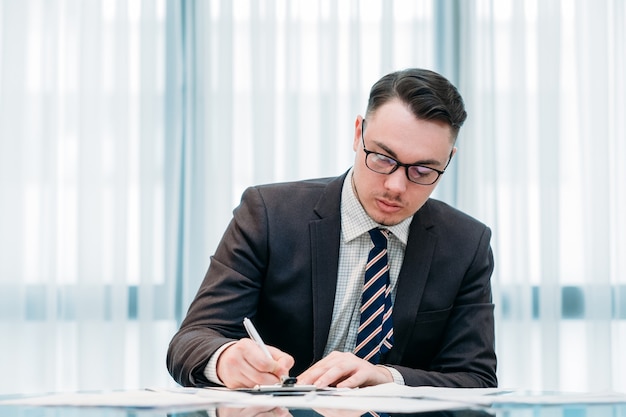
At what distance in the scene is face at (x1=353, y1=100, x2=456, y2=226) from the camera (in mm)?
1831

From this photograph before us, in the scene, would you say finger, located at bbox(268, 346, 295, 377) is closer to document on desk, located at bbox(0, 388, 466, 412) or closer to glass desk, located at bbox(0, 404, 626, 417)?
document on desk, located at bbox(0, 388, 466, 412)

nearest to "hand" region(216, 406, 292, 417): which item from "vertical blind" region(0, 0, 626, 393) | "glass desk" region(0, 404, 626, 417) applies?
"glass desk" region(0, 404, 626, 417)

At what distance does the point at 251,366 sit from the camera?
1.50 meters

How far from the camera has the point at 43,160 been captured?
3.38 m

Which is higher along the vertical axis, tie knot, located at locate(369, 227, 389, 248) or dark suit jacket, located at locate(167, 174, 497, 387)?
tie knot, located at locate(369, 227, 389, 248)

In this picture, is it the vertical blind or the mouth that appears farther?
the vertical blind

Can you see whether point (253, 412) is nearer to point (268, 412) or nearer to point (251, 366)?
point (268, 412)

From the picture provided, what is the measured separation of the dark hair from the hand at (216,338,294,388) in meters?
0.67

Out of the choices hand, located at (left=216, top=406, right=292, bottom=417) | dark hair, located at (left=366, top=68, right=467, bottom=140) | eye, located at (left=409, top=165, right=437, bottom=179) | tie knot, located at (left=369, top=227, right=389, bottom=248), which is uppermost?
dark hair, located at (left=366, top=68, right=467, bottom=140)

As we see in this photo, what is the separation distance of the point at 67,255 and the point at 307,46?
1.34 meters

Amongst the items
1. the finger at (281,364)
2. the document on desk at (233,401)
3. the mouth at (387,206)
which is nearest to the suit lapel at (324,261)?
the mouth at (387,206)

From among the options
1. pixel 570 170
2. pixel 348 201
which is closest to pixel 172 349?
pixel 348 201

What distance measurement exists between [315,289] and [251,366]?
0.42 meters

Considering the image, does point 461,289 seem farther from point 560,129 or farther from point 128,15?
point 128,15
